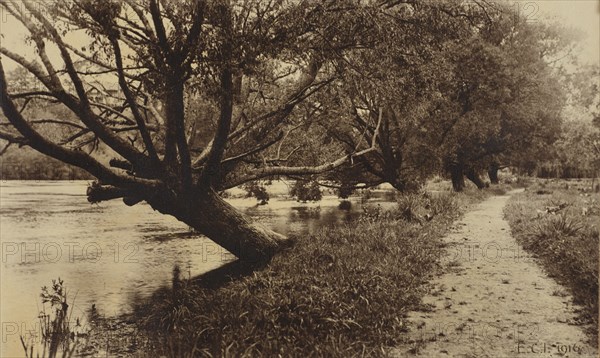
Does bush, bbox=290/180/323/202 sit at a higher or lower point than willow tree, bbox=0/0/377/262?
lower

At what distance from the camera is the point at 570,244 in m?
8.52

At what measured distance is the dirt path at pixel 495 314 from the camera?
5.38 metres

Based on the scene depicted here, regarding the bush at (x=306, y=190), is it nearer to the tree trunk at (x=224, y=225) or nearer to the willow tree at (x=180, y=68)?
the willow tree at (x=180, y=68)

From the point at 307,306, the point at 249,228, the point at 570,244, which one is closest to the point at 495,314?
the point at 307,306

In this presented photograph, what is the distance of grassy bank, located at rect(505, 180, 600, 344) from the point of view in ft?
21.1

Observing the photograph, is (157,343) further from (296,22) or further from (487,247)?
(487,247)

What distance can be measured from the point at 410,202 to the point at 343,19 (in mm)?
7540

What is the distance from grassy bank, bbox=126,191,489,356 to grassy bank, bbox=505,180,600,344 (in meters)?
1.85

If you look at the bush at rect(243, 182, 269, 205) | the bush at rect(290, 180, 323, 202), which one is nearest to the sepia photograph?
the bush at rect(290, 180, 323, 202)

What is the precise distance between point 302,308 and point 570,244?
4.96 m

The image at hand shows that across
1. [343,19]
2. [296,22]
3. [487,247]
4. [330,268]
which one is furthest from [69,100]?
[487,247]

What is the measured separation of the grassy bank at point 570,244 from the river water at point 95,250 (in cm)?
586

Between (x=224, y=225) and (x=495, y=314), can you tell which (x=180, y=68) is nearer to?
(x=224, y=225)

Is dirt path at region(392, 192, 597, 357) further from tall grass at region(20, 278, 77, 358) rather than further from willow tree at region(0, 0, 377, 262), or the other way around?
tall grass at region(20, 278, 77, 358)
